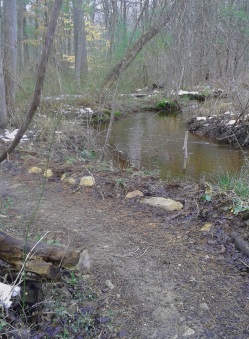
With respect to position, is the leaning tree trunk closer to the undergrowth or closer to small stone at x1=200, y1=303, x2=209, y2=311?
the undergrowth

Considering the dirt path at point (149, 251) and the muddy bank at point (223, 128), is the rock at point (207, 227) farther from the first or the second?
the muddy bank at point (223, 128)

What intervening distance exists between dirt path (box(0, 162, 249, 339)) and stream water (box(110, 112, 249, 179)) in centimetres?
259

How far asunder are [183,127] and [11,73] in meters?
6.71

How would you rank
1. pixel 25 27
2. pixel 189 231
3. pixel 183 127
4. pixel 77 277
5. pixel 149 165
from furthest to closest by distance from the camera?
pixel 25 27
pixel 183 127
pixel 149 165
pixel 189 231
pixel 77 277

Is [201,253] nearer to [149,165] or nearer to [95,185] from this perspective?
[95,185]

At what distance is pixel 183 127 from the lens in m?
13.0

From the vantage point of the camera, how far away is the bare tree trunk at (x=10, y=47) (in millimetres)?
8109

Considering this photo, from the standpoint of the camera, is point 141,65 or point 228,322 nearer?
point 228,322

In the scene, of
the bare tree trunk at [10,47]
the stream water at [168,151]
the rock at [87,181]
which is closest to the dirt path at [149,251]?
the rock at [87,181]

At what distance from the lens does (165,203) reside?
444 cm

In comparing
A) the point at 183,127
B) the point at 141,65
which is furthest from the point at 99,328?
the point at 141,65

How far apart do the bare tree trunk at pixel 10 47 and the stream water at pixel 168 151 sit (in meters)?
2.99

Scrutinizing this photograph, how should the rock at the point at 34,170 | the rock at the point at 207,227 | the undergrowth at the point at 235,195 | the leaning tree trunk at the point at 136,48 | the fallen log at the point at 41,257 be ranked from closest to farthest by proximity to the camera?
the fallen log at the point at 41,257
the rock at the point at 207,227
the undergrowth at the point at 235,195
the rock at the point at 34,170
the leaning tree trunk at the point at 136,48

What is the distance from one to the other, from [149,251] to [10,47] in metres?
6.85
